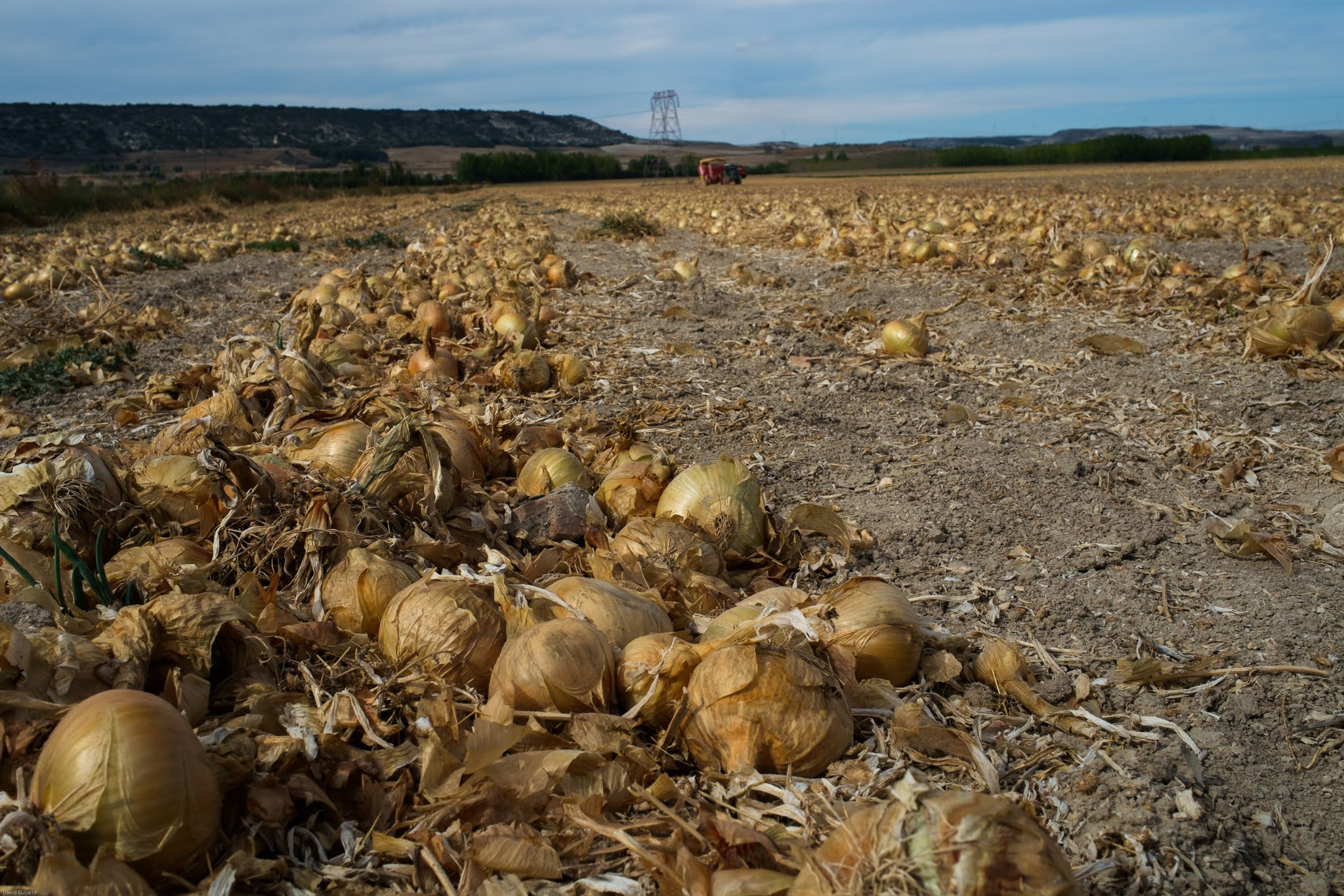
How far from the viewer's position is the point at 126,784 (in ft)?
3.99

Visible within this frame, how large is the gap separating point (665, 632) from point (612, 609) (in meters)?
0.15

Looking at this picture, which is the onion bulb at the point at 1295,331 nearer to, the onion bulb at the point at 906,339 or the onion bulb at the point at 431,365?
the onion bulb at the point at 906,339

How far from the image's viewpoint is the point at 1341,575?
267 cm

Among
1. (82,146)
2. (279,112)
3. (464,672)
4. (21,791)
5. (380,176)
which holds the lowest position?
(464,672)

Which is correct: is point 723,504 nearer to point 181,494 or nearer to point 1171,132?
point 181,494

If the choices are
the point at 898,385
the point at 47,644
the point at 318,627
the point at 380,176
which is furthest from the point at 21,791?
the point at 380,176

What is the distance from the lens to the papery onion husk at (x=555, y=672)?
5.56 ft

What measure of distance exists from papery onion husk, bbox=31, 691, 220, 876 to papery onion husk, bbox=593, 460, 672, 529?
1714mm

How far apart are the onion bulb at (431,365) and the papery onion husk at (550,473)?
1810 millimetres

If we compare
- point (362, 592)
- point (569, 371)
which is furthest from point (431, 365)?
point (362, 592)

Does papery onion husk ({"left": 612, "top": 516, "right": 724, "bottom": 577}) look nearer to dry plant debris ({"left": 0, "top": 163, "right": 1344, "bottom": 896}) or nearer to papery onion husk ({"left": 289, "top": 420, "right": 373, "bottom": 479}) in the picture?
dry plant debris ({"left": 0, "top": 163, "right": 1344, "bottom": 896})

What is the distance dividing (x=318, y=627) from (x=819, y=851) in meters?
1.23

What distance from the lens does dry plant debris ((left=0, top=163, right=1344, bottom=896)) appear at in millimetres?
1335

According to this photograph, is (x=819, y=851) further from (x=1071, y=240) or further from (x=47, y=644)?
(x=1071, y=240)
